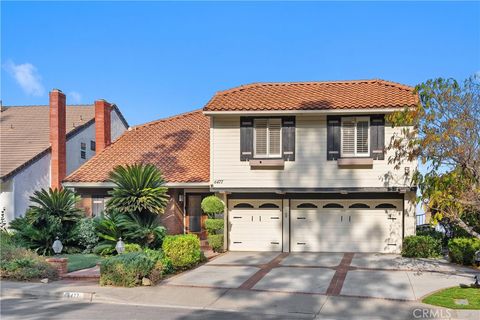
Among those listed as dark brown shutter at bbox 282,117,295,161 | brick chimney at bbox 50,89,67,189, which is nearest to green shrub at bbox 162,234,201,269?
dark brown shutter at bbox 282,117,295,161

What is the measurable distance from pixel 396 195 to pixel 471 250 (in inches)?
141

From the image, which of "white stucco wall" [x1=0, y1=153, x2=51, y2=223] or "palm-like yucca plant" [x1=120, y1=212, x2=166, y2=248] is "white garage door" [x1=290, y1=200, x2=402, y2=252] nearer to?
"palm-like yucca plant" [x1=120, y1=212, x2=166, y2=248]

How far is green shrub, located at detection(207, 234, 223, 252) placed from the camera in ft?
58.4

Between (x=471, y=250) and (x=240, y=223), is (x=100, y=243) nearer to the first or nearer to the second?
(x=240, y=223)

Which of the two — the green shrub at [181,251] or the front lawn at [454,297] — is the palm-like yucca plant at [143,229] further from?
the front lawn at [454,297]

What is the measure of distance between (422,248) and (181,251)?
8262 millimetres

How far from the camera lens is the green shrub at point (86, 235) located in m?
18.3

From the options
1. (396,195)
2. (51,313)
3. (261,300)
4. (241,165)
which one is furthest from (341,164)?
(51,313)

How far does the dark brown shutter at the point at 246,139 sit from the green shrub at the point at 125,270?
22.0 feet

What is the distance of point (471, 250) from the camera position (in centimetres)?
1502

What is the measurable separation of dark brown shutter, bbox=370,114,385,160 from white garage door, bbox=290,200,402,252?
1.99m

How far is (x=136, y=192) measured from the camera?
16531 mm

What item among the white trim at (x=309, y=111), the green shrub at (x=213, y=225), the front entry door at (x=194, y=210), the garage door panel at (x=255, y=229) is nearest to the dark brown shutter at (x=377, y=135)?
the white trim at (x=309, y=111)

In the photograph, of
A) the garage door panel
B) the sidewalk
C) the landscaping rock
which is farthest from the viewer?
the garage door panel
